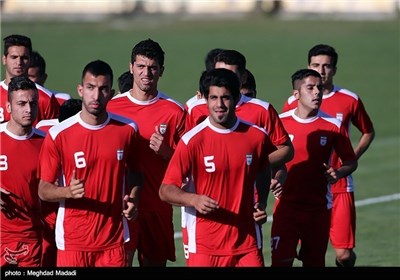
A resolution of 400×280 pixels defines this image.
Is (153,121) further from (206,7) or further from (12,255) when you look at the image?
(206,7)

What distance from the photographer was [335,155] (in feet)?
47.6

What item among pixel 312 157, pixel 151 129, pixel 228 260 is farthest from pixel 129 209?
pixel 312 157

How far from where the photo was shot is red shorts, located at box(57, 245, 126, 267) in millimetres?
11312

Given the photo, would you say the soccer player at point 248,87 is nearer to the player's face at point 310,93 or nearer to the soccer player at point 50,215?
the player's face at point 310,93

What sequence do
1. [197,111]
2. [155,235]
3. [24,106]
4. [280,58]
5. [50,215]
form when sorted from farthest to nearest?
[280,58], [155,235], [197,111], [50,215], [24,106]

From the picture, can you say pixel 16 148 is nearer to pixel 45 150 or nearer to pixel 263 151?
pixel 45 150

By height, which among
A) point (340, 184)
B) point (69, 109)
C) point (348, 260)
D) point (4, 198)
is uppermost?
point (69, 109)

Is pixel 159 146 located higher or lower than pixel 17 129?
lower

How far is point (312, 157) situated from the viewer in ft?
45.1

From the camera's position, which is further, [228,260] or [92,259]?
[92,259]

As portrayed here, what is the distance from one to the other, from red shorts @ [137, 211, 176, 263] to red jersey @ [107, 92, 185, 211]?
0.42 meters

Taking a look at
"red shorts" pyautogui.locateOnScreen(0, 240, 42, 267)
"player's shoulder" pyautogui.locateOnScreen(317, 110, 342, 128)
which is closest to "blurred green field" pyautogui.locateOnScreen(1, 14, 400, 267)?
"player's shoulder" pyautogui.locateOnScreen(317, 110, 342, 128)

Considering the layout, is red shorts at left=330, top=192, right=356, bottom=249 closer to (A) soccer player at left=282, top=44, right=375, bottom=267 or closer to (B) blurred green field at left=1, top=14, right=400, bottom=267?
(A) soccer player at left=282, top=44, right=375, bottom=267

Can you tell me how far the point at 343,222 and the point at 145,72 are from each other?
377 cm
